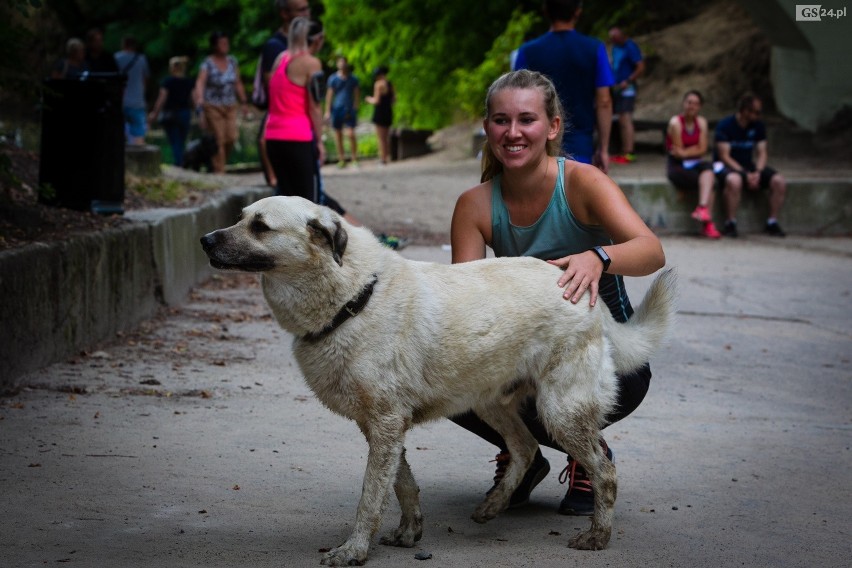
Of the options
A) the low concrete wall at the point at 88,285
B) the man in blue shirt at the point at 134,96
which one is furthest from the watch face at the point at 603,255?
the man in blue shirt at the point at 134,96

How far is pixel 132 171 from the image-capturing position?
1205cm

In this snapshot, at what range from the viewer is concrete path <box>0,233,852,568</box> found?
4051mm

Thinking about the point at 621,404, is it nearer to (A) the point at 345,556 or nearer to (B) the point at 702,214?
(A) the point at 345,556

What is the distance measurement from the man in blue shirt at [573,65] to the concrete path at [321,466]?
5.81 ft

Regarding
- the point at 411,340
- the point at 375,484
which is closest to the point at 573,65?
the point at 411,340

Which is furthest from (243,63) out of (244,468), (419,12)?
(244,468)

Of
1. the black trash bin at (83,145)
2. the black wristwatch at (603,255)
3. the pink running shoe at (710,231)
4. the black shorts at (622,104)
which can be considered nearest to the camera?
the black wristwatch at (603,255)

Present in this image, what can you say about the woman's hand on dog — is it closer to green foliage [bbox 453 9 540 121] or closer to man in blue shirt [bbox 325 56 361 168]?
green foliage [bbox 453 9 540 121]

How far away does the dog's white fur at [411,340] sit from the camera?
3.90m

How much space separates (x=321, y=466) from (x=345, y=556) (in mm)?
1279

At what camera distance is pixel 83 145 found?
8141mm

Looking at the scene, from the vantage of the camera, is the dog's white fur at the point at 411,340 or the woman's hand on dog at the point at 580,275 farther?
the woman's hand on dog at the point at 580,275

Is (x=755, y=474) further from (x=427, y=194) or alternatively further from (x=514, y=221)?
(x=427, y=194)

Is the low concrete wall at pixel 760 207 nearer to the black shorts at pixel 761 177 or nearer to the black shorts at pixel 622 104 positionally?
the black shorts at pixel 761 177
